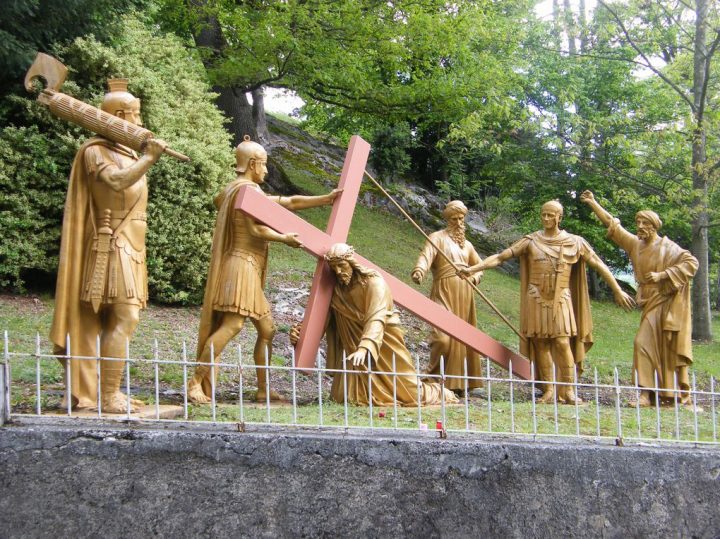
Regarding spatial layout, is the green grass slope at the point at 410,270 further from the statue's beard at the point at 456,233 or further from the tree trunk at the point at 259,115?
the statue's beard at the point at 456,233

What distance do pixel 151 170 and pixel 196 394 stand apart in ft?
16.1

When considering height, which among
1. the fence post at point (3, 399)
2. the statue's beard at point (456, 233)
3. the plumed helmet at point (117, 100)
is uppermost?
the plumed helmet at point (117, 100)

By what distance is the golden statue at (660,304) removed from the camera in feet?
32.6

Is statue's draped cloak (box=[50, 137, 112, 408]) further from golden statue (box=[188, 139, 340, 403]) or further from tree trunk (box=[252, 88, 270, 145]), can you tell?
tree trunk (box=[252, 88, 270, 145])

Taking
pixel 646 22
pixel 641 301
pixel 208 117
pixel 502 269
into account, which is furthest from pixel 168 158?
pixel 502 269

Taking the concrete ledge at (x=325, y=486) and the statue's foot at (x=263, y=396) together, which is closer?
the concrete ledge at (x=325, y=486)

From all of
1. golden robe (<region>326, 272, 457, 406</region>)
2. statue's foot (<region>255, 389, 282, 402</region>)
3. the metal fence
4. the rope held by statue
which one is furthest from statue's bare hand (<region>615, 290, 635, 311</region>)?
the rope held by statue

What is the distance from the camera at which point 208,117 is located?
14.0m

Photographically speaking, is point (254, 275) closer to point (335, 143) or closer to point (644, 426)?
point (644, 426)

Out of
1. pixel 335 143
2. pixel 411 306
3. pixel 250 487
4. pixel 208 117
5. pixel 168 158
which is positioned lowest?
pixel 250 487

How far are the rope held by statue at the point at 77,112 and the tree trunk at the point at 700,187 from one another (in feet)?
36.2

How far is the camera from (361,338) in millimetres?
8109

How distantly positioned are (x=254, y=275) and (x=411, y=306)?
65.9 inches

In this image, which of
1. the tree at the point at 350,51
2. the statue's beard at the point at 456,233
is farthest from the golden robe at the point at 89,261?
the tree at the point at 350,51
